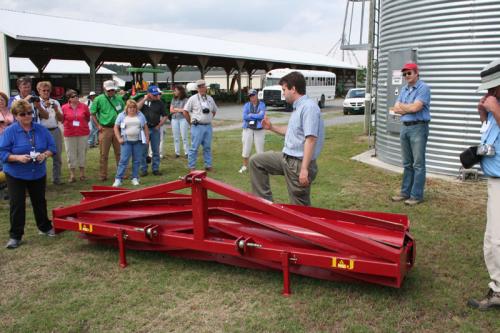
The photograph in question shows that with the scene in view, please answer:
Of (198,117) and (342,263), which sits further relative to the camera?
(198,117)

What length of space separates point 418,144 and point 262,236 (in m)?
3.48

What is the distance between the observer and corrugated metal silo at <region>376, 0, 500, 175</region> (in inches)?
320

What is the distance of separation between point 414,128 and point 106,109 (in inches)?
226

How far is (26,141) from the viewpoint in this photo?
544cm

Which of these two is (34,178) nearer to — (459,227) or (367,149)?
→ (459,227)

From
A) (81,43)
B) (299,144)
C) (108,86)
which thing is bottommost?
(299,144)

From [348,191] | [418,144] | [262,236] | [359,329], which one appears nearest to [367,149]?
[348,191]

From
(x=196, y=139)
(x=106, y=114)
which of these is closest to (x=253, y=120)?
(x=196, y=139)

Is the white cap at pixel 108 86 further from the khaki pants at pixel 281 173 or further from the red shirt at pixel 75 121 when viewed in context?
the khaki pants at pixel 281 173

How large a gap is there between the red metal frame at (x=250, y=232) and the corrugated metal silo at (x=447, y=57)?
4.89 meters

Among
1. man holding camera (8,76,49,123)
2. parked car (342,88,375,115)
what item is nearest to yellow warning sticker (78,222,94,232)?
man holding camera (8,76,49,123)

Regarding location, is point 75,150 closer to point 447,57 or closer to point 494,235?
point 447,57

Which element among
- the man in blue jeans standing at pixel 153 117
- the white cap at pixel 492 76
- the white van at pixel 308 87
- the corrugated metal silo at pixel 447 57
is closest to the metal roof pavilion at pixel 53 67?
the white van at pixel 308 87

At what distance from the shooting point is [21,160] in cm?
522
